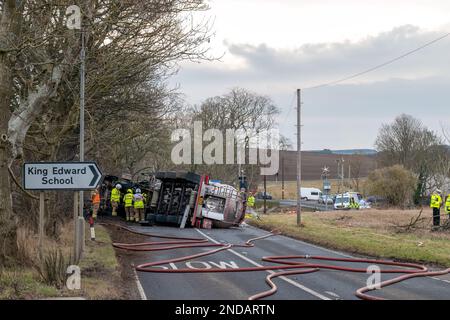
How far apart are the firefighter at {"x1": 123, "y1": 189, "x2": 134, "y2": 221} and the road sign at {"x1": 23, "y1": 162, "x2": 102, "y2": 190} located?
20.8 m

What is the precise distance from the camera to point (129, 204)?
33094 mm

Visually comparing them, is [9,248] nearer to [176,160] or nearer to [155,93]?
[155,93]

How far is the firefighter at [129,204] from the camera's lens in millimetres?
32984

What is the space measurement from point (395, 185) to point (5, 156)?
49.6m

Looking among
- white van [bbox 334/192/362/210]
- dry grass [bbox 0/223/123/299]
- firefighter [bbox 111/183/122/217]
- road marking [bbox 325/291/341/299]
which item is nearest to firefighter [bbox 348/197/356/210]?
white van [bbox 334/192/362/210]

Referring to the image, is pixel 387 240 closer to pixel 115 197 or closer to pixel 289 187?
pixel 115 197

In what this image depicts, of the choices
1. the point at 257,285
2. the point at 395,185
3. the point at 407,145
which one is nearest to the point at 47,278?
the point at 257,285

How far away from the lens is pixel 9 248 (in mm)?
11828

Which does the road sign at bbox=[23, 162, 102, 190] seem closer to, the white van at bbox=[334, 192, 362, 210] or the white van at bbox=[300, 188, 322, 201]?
the white van at bbox=[334, 192, 362, 210]

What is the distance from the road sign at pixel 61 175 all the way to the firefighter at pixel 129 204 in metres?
20.8

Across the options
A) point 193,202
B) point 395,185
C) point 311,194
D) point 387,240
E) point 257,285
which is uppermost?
point 395,185

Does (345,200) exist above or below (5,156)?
below
